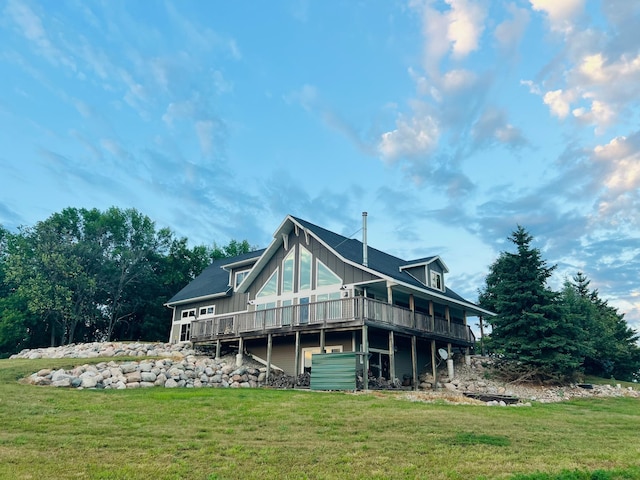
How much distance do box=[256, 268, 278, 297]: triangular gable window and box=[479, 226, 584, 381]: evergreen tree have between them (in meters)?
10.7

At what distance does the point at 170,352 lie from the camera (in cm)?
2509

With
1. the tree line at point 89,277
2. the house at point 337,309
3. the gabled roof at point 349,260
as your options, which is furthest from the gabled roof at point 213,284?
the tree line at point 89,277

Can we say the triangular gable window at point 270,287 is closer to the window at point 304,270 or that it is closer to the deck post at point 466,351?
the window at point 304,270

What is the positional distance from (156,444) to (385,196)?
22.8 m

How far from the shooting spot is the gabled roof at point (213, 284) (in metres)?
27.8

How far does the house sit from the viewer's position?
1967cm

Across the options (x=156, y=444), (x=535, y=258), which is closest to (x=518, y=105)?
(x=535, y=258)

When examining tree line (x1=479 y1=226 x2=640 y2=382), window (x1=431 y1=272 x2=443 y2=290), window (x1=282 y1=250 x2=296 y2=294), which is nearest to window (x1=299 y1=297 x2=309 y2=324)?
window (x1=282 y1=250 x2=296 y2=294)

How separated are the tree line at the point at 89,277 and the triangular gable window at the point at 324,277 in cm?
2228

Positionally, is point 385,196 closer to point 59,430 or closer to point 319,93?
point 319,93

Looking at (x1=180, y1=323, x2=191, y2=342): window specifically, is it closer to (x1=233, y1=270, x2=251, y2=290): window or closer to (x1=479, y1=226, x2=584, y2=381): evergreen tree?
(x1=233, y1=270, x2=251, y2=290): window

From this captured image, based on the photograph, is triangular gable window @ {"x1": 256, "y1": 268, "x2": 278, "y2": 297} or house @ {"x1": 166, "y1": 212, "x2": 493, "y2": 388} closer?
house @ {"x1": 166, "y1": 212, "x2": 493, "y2": 388}

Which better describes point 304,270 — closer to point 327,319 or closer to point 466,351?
point 327,319

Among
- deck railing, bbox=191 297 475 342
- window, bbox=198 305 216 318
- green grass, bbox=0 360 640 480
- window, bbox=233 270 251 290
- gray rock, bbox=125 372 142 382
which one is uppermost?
window, bbox=233 270 251 290
